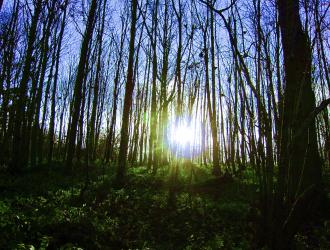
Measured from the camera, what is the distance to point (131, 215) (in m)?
8.26

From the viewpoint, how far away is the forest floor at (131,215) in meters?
5.55

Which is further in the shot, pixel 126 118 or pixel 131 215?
pixel 126 118

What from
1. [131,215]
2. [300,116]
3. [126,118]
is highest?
[126,118]

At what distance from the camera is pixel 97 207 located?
28.3 feet

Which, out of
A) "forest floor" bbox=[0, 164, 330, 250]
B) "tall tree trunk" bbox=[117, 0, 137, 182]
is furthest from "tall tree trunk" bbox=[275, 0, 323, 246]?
"tall tree trunk" bbox=[117, 0, 137, 182]

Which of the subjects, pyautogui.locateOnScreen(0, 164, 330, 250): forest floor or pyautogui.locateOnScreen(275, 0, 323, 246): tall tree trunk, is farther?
pyautogui.locateOnScreen(0, 164, 330, 250): forest floor

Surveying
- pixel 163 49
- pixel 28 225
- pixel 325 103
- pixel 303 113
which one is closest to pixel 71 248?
pixel 28 225

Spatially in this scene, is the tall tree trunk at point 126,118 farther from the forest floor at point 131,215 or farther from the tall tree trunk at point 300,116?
the tall tree trunk at point 300,116

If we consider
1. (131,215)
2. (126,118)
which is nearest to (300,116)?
(131,215)

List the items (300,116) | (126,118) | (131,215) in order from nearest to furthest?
(300,116), (131,215), (126,118)

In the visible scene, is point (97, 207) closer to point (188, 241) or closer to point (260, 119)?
point (188, 241)

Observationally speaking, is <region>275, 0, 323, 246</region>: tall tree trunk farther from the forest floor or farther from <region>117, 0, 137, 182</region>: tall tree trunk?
<region>117, 0, 137, 182</region>: tall tree trunk

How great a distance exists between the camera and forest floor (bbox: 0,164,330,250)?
5.55 meters

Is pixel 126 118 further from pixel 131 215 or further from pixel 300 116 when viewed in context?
pixel 300 116
